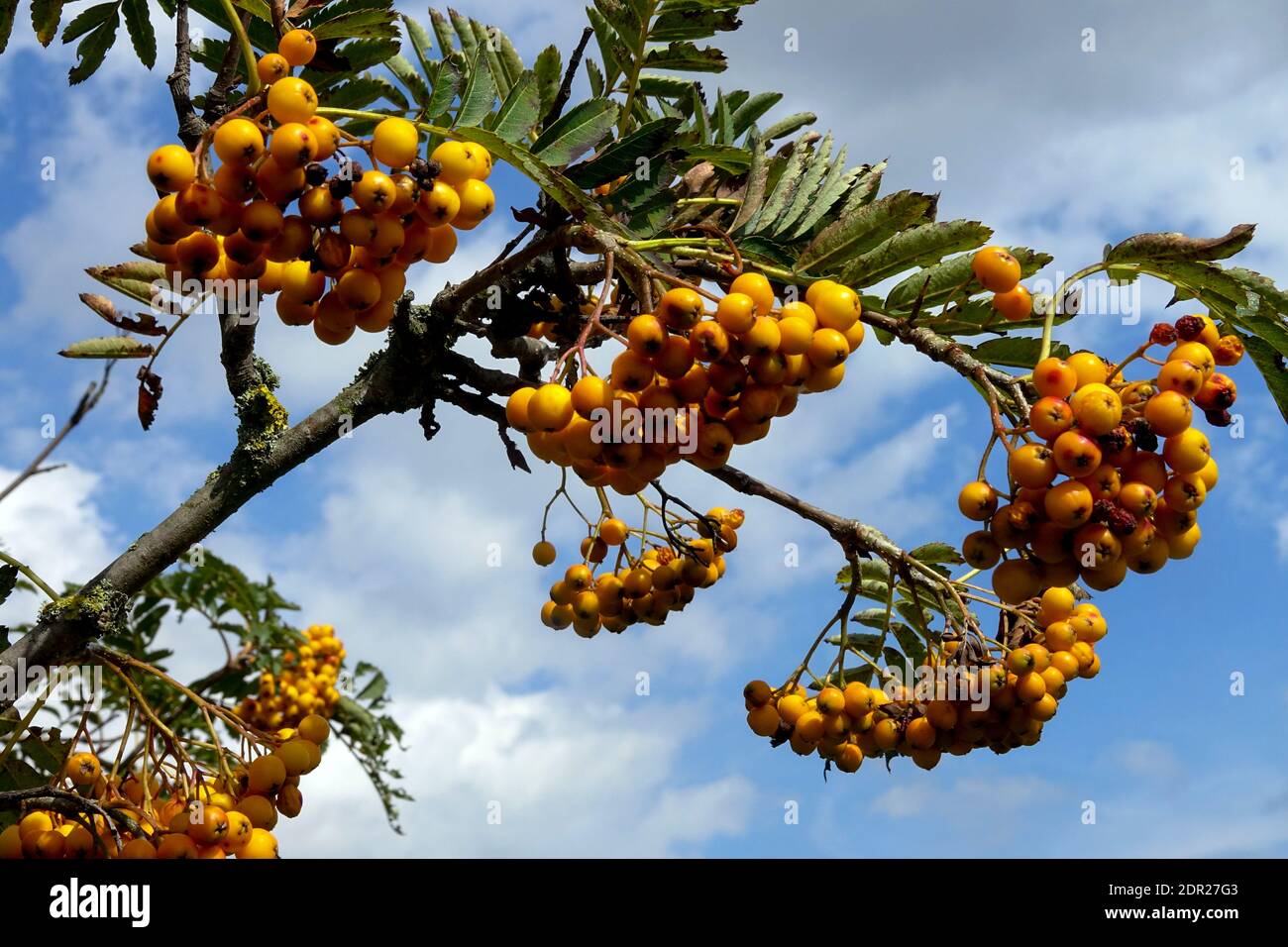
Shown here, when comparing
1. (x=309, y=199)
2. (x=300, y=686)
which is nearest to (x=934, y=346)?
(x=309, y=199)

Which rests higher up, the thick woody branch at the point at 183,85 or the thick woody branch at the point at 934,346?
the thick woody branch at the point at 183,85

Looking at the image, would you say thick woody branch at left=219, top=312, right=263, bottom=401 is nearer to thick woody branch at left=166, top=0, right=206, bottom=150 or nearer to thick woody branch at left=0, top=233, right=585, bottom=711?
thick woody branch at left=0, top=233, right=585, bottom=711

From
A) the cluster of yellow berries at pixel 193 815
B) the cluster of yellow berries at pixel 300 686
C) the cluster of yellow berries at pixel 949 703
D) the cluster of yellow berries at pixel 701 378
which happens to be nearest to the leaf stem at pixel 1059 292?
the cluster of yellow berries at pixel 701 378

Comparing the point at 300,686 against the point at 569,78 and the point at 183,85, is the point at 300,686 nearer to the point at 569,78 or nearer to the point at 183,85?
the point at 183,85

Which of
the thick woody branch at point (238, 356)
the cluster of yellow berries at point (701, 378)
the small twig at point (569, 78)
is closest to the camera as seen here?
the cluster of yellow berries at point (701, 378)

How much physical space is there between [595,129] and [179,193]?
807 mm

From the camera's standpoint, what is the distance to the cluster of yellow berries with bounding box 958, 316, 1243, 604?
196cm

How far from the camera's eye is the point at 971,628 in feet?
9.17

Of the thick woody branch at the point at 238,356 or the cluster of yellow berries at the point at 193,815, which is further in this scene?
the thick woody branch at the point at 238,356

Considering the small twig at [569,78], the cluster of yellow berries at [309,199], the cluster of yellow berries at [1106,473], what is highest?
the small twig at [569,78]

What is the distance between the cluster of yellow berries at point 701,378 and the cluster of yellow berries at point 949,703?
1081 mm

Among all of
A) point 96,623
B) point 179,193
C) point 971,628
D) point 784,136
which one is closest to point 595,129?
point 179,193

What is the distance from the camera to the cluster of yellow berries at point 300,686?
614 cm

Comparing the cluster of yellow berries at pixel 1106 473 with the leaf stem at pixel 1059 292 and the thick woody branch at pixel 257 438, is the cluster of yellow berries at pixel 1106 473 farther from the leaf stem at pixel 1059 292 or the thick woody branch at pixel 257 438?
the thick woody branch at pixel 257 438
